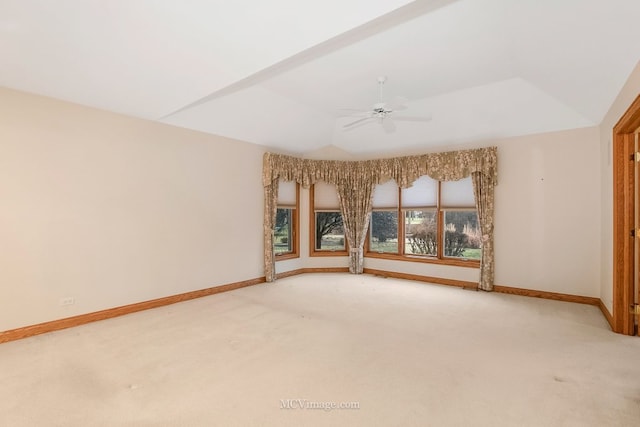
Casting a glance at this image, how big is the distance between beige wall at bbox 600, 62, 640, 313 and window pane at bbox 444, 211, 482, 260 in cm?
166

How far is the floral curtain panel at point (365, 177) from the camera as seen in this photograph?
5359 millimetres

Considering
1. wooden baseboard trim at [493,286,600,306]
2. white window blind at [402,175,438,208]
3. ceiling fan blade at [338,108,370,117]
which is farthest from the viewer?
white window blind at [402,175,438,208]

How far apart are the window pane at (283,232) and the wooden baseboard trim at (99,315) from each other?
53.7 inches

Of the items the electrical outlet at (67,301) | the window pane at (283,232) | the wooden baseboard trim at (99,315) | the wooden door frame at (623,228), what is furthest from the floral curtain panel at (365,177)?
the electrical outlet at (67,301)

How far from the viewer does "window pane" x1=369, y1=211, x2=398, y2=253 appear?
6.73 meters

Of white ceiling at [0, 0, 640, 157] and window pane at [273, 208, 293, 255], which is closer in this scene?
white ceiling at [0, 0, 640, 157]

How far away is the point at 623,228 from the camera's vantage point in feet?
11.5

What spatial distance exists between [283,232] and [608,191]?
16.7 ft

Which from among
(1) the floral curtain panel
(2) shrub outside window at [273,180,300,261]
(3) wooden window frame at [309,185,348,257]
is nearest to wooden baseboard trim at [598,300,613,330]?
(1) the floral curtain panel

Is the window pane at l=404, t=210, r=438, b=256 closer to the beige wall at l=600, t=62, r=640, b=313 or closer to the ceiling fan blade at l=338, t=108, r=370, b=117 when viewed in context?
the ceiling fan blade at l=338, t=108, r=370, b=117

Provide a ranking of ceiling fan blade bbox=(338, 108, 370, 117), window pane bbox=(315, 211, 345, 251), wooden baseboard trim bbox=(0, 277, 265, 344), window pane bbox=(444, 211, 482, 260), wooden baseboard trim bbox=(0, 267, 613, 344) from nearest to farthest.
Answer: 1. wooden baseboard trim bbox=(0, 277, 265, 344)
2. wooden baseboard trim bbox=(0, 267, 613, 344)
3. ceiling fan blade bbox=(338, 108, 370, 117)
4. window pane bbox=(444, 211, 482, 260)
5. window pane bbox=(315, 211, 345, 251)

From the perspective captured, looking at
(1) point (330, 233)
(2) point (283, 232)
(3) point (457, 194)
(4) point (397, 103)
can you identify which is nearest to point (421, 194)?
(3) point (457, 194)

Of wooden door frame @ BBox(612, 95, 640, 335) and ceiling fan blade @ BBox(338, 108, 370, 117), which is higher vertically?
ceiling fan blade @ BBox(338, 108, 370, 117)

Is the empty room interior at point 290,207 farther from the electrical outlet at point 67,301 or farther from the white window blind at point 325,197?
the white window blind at point 325,197
